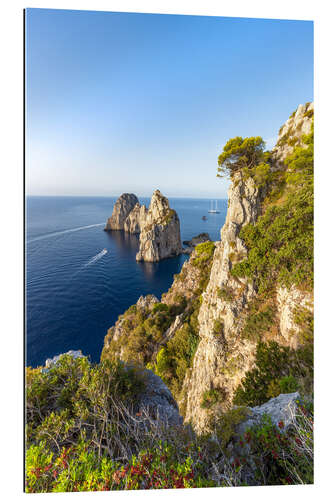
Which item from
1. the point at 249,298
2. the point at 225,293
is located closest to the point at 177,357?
the point at 225,293

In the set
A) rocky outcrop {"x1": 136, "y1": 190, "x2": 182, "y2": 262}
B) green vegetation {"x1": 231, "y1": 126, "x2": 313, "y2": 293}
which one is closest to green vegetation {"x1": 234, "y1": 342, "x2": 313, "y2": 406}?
green vegetation {"x1": 231, "y1": 126, "x2": 313, "y2": 293}

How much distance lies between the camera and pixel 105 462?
2.41 metres

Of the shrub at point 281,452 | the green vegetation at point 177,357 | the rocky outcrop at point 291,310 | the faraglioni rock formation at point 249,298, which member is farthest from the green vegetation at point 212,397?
the shrub at point 281,452

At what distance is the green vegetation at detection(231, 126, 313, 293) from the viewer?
212 inches

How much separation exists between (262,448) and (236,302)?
520 centimetres

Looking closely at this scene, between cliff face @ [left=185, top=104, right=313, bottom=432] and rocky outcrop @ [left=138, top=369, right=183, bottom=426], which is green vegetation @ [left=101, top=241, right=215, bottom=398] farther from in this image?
rocky outcrop @ [left=138, top=369, right=183, bottom=426]

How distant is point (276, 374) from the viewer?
519 centimetres

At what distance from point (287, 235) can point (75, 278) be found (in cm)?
2166

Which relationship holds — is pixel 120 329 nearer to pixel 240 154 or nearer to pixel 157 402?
Answer: pixel 157 402

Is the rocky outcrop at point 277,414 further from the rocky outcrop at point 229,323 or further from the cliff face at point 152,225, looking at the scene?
the cliff face at point 152,225

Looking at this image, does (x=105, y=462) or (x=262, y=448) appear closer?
(x=105, y=462)

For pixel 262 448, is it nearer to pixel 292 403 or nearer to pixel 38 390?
pixel 292 403

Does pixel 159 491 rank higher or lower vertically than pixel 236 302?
lower
